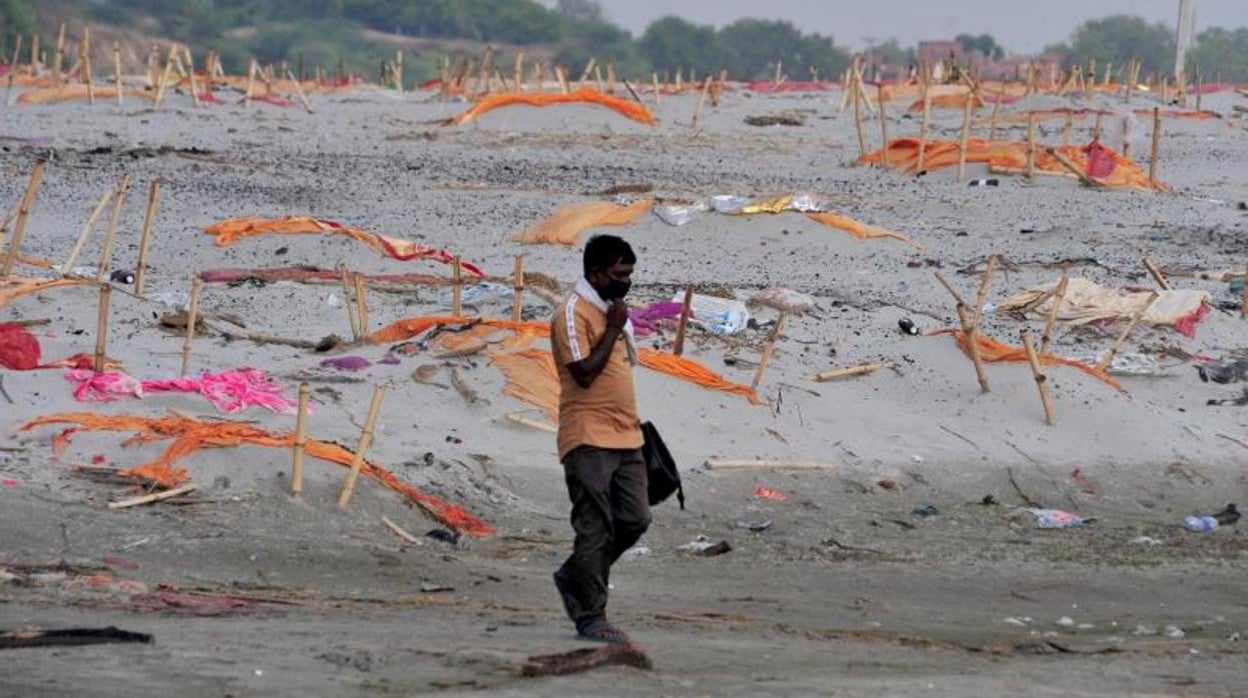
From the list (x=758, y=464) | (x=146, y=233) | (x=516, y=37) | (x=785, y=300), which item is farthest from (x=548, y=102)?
(x=516, y=37)

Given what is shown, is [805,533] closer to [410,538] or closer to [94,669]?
[410,538]

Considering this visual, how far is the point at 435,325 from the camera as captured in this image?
11484 millimetres

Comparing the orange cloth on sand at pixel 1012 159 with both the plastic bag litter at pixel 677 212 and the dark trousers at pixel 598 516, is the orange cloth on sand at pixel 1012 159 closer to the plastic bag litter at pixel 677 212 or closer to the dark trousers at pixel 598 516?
the plastic bag litter at pixel 677 212

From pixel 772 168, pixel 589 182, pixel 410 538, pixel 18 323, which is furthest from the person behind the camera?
pixel 772 168

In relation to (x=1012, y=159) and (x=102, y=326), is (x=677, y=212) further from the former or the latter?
(x=102, y=326)

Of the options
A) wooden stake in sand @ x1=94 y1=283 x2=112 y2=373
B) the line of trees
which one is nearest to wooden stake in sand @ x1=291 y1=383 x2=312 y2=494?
wooden stake in sand @ x1=94 y1=283 x2=112 y2=373

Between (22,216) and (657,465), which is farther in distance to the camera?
(22,216)

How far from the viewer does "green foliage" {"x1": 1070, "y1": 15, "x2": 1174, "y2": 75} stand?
269ft

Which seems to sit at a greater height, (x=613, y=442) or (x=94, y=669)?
(x=613, y=442)

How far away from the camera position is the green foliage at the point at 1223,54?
221 feet

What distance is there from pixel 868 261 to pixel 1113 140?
899 centimetres

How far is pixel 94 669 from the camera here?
18.8ft

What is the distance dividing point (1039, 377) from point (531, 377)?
2.68 metres

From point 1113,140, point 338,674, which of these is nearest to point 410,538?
point 338,674
